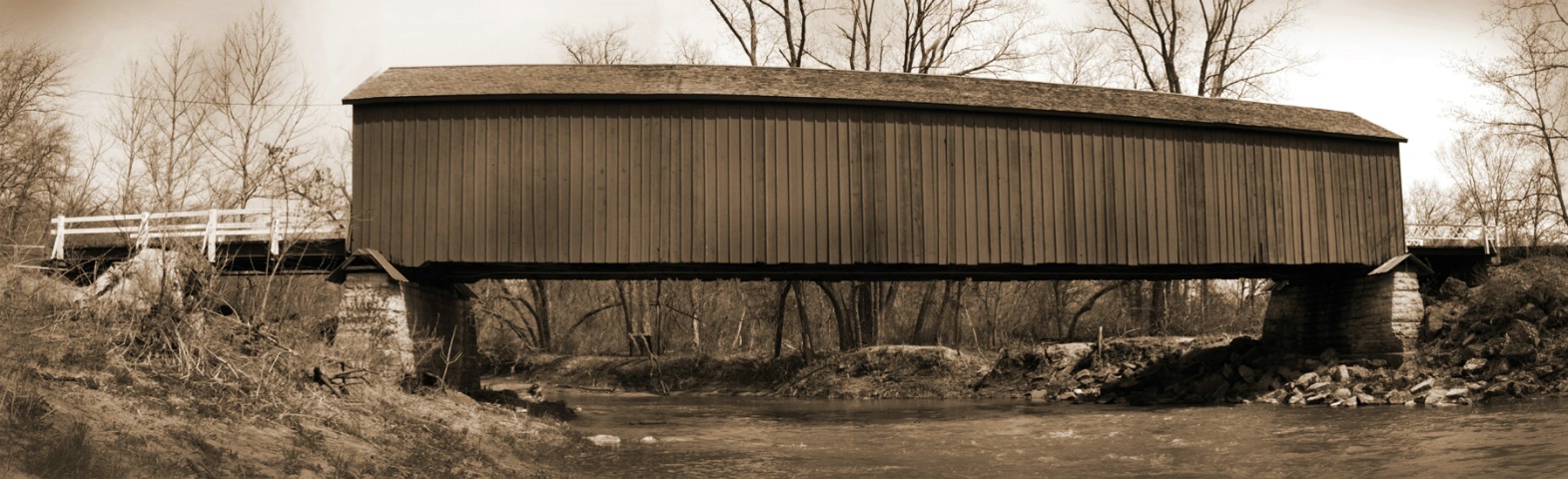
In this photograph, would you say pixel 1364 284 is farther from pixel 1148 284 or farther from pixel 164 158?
pixel 164 158

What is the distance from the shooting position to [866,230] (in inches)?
663

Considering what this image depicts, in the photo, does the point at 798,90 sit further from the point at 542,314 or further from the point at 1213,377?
the point at 542,314

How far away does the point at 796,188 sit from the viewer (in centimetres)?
1669

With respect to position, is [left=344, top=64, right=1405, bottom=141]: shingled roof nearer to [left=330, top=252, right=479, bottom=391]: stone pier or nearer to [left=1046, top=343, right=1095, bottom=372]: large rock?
[left=330, top=252, right=479, bottom=391]: stone pier

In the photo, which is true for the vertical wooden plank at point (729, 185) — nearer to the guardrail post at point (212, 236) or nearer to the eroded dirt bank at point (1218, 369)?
the guardrail post at point (212, 236)

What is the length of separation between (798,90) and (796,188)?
54.8 inches

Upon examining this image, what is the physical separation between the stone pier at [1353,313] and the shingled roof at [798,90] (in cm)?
264

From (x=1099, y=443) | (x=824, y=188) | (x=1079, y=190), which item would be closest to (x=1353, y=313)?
(x=1079, y=190)

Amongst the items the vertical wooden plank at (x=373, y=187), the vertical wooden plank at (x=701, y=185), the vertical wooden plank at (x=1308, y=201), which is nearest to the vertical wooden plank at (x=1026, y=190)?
the vertical wooden plank at (x=701, y=185)

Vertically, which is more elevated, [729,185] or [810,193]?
[729,185]

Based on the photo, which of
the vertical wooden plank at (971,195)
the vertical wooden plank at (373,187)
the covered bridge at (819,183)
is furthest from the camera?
the vertical wooden plank at (971,195)

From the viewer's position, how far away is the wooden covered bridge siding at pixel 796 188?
16.2 metres

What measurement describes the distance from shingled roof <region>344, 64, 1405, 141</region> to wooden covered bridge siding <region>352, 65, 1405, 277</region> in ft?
0.63

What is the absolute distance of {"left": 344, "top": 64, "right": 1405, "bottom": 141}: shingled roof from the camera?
16.2 meters
